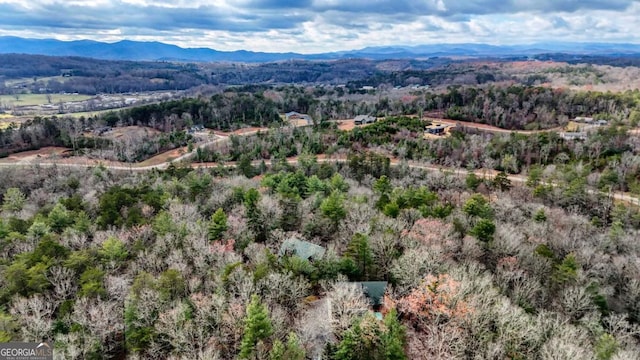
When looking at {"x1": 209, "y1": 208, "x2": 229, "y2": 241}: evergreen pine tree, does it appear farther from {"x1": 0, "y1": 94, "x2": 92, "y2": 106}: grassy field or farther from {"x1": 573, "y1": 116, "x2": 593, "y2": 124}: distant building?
{"x1": 0, "y1": 94, "x2": 92, "y2": 106}: grassy field

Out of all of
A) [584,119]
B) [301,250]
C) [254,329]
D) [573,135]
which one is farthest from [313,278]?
[584,119]

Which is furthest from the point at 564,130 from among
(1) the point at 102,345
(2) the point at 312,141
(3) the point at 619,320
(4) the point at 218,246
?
(1) the point at 102,345

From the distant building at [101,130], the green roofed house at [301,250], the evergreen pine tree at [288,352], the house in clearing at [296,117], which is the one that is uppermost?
the house in clearing at [296,117]

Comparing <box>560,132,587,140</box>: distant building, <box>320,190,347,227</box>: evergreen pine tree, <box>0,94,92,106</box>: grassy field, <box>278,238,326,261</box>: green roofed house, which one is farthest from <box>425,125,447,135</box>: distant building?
<box>0,94,92,106</box>: grassy field

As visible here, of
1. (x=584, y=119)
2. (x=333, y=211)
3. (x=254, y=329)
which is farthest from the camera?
(x=584, y=119)

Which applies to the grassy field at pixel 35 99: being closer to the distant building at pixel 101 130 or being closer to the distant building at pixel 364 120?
the distant building at pixel 101 130

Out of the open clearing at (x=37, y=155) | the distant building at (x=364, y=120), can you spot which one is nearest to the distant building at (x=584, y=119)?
the distant building at (x=364, y=120)

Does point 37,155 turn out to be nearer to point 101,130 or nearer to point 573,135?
point 101,130
